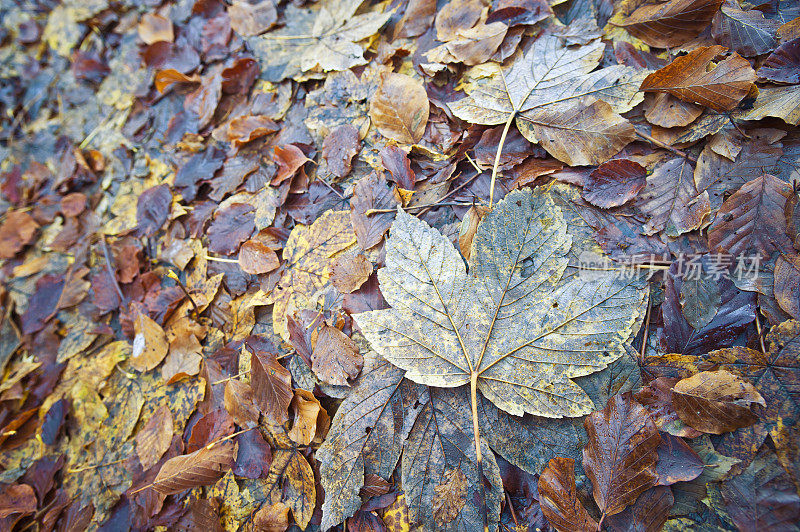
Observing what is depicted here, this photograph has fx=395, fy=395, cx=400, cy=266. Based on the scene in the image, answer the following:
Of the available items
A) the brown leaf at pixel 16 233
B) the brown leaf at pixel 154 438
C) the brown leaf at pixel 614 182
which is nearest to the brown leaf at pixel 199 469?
the brown leaf at pixel 154 438

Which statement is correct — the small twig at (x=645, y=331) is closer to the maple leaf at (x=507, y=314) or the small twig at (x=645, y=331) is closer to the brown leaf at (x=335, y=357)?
the maple leaf at (x=507, y=314)

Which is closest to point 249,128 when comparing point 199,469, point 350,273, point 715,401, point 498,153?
point 350,273

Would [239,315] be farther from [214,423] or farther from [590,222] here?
[590,222]

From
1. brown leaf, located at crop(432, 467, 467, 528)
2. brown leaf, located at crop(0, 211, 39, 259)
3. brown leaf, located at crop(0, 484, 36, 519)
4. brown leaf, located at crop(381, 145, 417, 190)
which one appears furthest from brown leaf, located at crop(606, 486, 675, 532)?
brown leaf, located at crop(0, 211, 39, 259)

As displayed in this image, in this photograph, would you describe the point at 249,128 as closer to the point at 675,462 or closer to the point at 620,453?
the point at 620,453

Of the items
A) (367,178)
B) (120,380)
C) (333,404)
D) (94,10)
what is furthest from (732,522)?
(94,10)

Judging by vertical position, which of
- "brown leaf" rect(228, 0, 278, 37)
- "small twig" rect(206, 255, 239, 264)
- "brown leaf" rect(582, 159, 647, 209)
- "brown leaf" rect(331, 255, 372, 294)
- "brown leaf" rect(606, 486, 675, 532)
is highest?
"brown leaf" rect(228, 0, 278, 37)

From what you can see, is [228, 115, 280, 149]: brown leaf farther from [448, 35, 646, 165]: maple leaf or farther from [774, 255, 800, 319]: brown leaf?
[774, 255, 800, 319]: brown leaf
